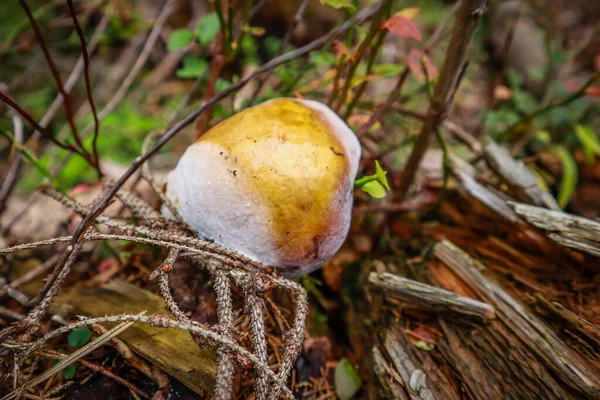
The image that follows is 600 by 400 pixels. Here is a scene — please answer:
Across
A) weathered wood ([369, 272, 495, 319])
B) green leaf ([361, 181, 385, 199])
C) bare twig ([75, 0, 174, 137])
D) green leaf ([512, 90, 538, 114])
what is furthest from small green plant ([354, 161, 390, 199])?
green leaf ([512, 90, 538, 114])

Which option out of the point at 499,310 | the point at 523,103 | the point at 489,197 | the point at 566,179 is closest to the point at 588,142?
the point at 566,179

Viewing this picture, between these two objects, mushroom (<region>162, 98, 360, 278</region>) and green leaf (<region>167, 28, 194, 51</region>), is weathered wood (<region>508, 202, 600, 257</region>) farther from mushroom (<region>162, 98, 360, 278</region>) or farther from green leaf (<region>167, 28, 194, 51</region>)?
green leaf (<region>167, 28, 194, 51</region>)

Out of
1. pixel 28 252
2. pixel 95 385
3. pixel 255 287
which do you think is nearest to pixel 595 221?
pixel 255 287

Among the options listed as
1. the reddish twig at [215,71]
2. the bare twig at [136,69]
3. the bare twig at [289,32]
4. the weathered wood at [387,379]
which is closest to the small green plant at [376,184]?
the weathered wood at [387,379]

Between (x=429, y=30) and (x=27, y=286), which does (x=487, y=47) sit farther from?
(x=27, y=286)

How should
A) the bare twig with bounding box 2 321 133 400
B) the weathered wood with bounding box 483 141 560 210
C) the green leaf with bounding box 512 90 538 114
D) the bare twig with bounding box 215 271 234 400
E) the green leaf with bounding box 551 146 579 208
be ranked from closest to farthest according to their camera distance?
1. the bare twig with bounding box 215 271 234 400
2. the bare twig with bounding box 2 321 133 400
3. the weathered wood with bounding box 483 141 560 210
4. the green leaf with bounding box 551 146 579 208
5. the green leaf with bounding box 512 90 538 114

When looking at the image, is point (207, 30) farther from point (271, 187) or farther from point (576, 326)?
point (576, 326)
